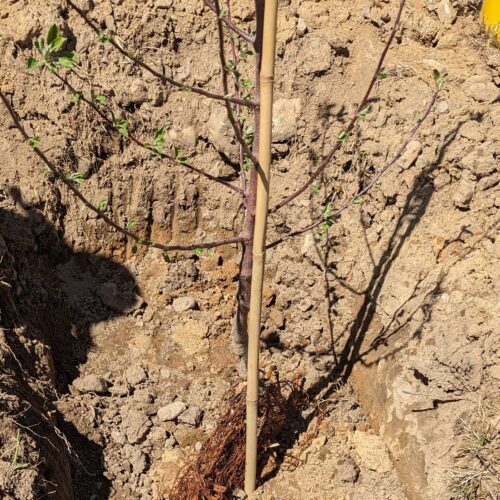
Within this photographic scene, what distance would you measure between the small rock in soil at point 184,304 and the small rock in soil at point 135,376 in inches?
16.6

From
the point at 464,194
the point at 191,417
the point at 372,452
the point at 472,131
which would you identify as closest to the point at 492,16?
the point at 472,131

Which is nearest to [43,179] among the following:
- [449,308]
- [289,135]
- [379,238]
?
[289,135]

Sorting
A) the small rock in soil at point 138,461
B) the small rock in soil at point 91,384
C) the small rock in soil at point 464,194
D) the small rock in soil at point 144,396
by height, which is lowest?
the small rock in soil at point 138,461

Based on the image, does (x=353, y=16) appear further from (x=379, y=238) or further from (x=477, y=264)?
(x=477, y=264)

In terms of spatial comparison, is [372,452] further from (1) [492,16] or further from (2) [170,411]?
(1) [492,16]

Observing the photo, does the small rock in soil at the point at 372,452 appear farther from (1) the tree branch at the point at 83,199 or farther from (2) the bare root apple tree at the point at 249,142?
(1) the tree branch at the point at 83,199

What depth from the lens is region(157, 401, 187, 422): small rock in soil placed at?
3.23 metres

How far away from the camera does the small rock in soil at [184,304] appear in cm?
366

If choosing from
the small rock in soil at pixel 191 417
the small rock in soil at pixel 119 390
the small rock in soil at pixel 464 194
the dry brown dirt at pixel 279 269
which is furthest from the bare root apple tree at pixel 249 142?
the small rock in soil at pixel 119 390

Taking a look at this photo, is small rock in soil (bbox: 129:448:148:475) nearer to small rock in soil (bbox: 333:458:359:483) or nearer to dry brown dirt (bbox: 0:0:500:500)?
dry brown dirt (bbox: 0:0:500:500)

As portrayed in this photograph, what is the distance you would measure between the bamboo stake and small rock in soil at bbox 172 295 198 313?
1045mm

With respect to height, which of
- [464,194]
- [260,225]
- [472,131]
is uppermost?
[472,131]

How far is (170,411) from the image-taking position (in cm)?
324

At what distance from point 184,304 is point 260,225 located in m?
1.44
